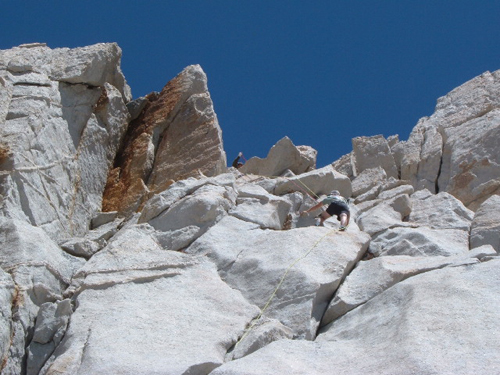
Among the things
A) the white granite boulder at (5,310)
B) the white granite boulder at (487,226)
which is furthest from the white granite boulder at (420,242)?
the white granite boulder at (5,310)

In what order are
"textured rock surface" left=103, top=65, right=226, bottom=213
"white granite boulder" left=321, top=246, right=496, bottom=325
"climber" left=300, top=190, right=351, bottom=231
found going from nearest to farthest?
1. "white granite boulder" left=321, top=246, right=496, bottom=325
2. "climber" left=300, top=190, right=351, bottom=231
3. "textured rock surface" left=103, top=65, right=226, bottom=213

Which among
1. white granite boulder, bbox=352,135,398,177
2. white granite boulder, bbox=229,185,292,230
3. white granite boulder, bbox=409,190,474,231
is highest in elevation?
white granite boulder, bbox=352,135,398,177

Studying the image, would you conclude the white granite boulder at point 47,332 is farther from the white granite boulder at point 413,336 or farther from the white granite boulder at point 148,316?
the white granite boulder at point 413,336

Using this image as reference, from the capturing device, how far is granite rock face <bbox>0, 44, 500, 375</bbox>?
43.7 feet

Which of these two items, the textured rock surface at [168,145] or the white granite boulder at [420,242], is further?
the textured rock surface at [168,145]

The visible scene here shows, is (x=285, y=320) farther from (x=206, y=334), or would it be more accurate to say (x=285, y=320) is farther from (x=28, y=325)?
(x=28, y=325)

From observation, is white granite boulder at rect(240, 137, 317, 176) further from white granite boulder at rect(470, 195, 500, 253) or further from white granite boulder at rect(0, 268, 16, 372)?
white granite boulder at rect(0, 268, 16, 372)

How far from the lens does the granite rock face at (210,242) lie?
1332cm

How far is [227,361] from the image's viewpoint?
13.5 meters

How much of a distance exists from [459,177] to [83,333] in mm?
16371

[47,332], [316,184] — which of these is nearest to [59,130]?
[316,184]

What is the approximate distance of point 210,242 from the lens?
60.1ft

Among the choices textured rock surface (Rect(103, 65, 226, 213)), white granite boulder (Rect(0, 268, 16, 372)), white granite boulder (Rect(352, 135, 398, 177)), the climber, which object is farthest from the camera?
white granite boulder (Rect(352, 135, 398, 177))

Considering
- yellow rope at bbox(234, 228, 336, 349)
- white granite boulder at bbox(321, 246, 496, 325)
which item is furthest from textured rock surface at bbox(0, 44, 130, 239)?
white granite boulder at bbox(321, 246, 496, 325)
